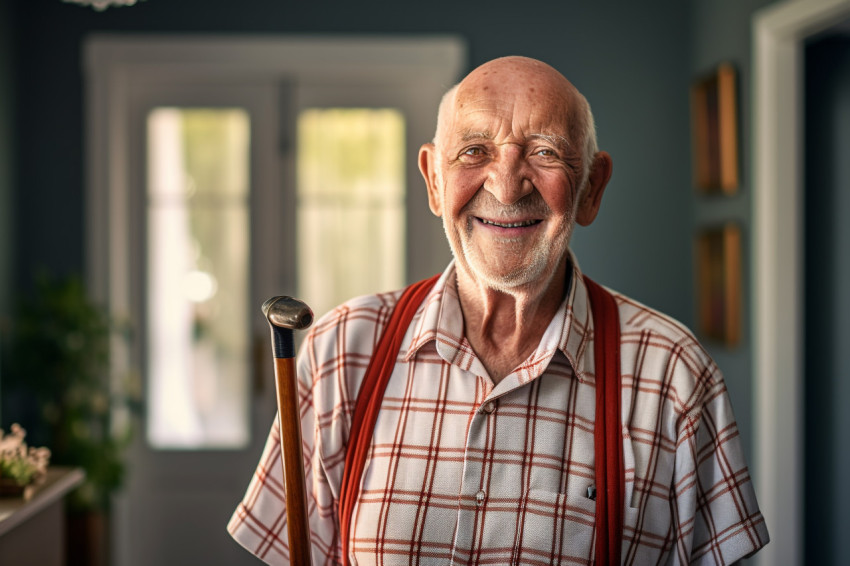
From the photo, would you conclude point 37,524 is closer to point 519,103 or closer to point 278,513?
point 278,513

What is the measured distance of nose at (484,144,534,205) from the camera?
1.08 meters

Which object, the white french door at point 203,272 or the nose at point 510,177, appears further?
the white french door at point 203,272

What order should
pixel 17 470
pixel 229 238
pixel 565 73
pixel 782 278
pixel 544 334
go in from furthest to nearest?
1. pixel 229 238
2. pixel 565 73
3. pixel 782 278
4. pixel 17 470
5. pixel 544 334

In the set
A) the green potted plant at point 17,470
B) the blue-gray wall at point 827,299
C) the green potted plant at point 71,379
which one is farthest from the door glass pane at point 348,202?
the green potted plant at point 17,470

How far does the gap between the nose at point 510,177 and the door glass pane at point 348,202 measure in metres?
2.85

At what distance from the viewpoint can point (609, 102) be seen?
384 centimetres

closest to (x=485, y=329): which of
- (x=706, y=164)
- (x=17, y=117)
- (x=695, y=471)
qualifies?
(x=695, y=471)

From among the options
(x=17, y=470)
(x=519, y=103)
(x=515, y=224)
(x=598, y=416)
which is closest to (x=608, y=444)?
(x=598, y=416)

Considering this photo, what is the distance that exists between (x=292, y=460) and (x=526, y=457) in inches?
12.5

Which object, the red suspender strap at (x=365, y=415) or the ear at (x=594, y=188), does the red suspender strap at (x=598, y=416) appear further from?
the ear at (x=594, y=188)

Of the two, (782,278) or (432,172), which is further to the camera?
(782,278)

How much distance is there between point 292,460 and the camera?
0.97 metres

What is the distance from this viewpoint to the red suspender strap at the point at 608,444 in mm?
1046

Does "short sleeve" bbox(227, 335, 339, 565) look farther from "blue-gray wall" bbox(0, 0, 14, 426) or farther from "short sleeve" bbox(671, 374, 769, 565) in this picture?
"blue-gray wall" bbox(0, 0, 14, 426)
